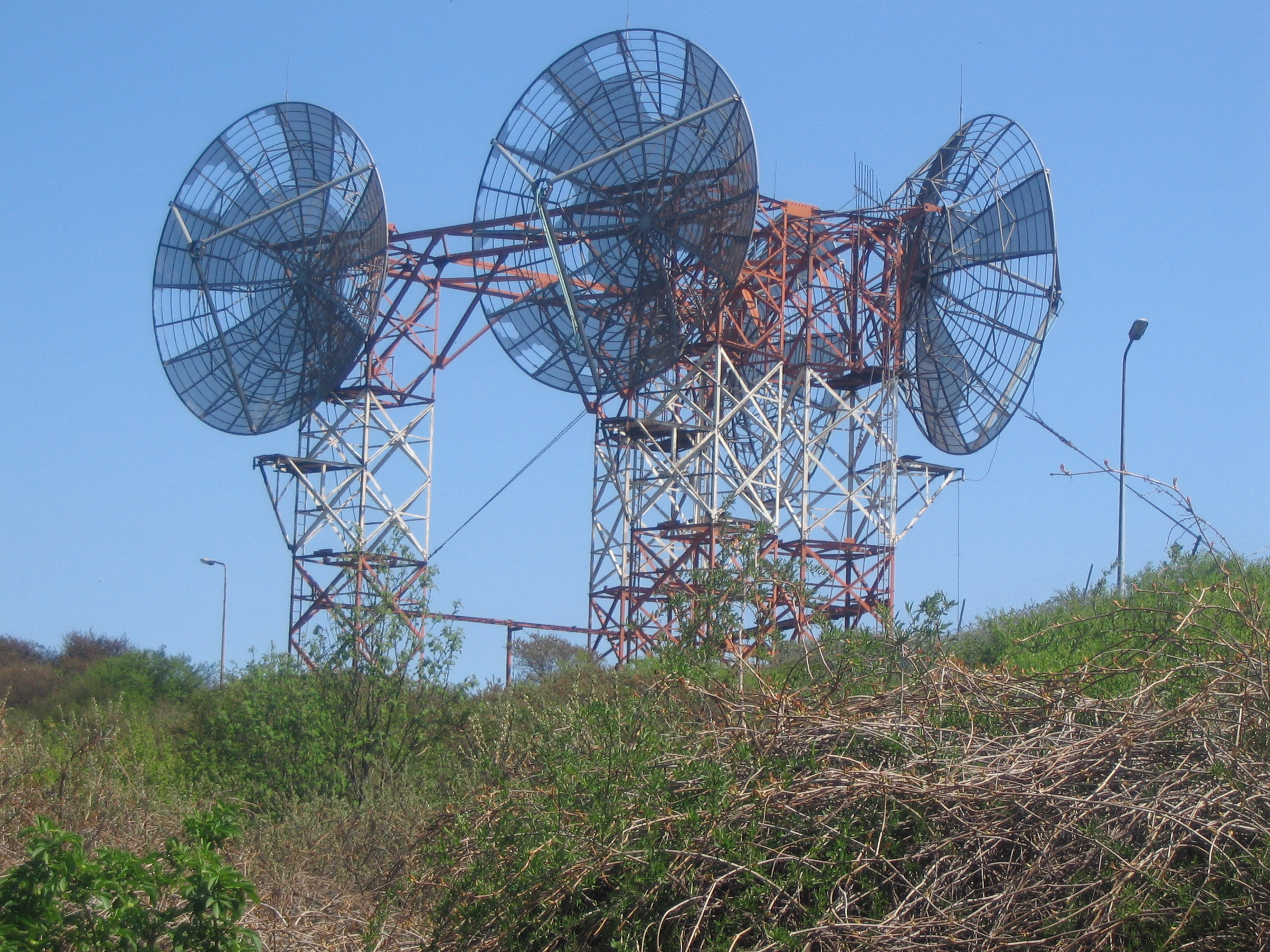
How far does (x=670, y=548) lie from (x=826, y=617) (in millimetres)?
18923

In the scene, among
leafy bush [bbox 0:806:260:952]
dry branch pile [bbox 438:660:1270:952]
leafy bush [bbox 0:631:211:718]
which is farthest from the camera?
leafy bush [bbox 0:631:211:718]

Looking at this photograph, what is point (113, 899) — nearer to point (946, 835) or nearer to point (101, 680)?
point (946, 835)

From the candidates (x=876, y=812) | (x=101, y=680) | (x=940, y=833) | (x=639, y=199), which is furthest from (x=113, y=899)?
(x=101, y=680)

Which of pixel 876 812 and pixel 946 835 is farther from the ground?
pixel 876 812

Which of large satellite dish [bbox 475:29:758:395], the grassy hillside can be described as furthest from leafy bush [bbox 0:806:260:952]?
large satellite dish [bbox 475:29:758:395]

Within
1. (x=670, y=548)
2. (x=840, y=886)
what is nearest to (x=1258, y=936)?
(x=840, y=886)

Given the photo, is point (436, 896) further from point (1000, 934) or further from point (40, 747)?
point (40, 747)

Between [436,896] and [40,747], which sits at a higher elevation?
[40,747]

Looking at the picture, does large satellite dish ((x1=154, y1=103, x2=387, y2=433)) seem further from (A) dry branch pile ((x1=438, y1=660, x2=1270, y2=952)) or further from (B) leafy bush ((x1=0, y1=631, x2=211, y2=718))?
(A) dry branch pile ((x1=438, y1=660, x2=1270, y2=952))

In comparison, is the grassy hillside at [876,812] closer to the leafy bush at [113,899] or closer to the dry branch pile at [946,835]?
the dry branch pile at [946,835]

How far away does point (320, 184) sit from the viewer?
3036cm

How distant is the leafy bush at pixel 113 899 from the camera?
7051 millimetres

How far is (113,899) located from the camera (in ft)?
23.8

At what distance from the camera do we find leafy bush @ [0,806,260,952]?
7051 mm
